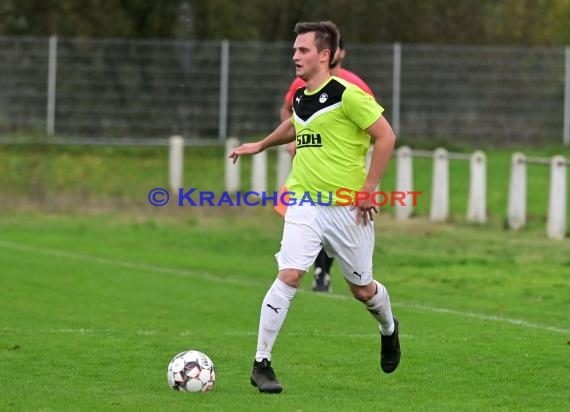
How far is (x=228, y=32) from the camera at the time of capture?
38031 millimetres

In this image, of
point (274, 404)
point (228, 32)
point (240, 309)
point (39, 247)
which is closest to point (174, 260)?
point (39, 247)

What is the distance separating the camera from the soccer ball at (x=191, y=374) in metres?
8.50

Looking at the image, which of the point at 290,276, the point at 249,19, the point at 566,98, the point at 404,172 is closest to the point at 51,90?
the point at 249,19

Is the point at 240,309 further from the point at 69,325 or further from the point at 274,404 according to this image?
the point at 274,404

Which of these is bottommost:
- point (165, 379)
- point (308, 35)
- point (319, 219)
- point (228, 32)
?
point (165, 379)

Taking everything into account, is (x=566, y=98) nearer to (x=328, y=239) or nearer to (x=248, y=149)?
(x=248, y=149)

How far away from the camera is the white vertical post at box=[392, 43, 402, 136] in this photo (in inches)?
1280

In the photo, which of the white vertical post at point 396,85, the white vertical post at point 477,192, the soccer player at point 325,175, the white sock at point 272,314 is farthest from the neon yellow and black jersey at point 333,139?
the white vertical post at point 396,85

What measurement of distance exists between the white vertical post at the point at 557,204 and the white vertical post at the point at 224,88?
12.6 meters

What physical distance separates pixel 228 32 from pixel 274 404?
99.9 ft

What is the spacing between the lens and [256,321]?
12312 millimetres

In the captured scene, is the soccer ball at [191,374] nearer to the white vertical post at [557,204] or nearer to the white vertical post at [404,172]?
the white vertical post at [557,204]

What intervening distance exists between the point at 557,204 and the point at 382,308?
40.2 feet

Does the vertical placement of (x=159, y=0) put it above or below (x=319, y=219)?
above
